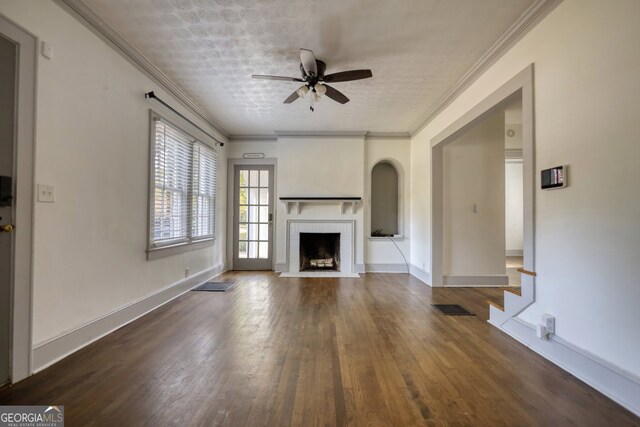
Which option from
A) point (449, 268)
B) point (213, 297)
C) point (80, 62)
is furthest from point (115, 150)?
point (449, 268)

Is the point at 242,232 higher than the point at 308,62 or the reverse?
the reverse

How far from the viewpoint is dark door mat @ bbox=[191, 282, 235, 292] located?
3.91m

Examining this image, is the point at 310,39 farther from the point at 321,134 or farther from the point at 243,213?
the point at 243,213

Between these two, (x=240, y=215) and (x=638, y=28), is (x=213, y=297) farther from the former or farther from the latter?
(x=638, y=28)

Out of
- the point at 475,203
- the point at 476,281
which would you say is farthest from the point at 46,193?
the point at 476,281

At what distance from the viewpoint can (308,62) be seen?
249 centimetres

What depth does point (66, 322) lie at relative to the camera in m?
1.99

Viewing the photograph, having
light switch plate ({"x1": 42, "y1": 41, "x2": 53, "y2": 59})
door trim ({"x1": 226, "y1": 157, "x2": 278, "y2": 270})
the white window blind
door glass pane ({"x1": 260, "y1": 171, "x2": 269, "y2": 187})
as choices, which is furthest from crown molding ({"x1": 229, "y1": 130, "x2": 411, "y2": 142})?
light switch plate ({"x1": 42, "y1": 41, "x2": 53, "y2": 59})

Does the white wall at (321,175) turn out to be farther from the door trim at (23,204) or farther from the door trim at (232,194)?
the door trim at (23,204)

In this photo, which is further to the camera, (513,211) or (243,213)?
(513,211)

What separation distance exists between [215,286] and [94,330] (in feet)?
6.13

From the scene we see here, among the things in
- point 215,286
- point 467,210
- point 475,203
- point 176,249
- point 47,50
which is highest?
point 47,50

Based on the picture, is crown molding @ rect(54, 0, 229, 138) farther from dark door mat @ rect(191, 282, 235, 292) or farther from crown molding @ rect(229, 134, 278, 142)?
dark door mat @ rect(191, 282, 235, 292)

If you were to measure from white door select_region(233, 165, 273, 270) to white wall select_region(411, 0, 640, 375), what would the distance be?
4.29 m
